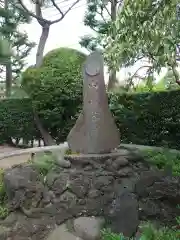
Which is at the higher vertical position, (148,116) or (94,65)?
(94,65)

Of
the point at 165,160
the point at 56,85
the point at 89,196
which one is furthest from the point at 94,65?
the point at 56,85

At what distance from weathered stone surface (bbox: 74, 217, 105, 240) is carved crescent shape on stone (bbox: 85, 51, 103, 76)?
6.68 feet

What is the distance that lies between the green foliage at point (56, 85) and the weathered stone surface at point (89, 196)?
4.95 m

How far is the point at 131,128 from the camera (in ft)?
28.4

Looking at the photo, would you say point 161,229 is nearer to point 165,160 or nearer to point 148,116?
point 165,160

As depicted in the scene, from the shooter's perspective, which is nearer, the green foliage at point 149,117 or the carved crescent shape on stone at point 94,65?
the carved crescent shape on stone at point 94,65

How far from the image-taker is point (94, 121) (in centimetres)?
507

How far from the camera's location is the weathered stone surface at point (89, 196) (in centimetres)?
389

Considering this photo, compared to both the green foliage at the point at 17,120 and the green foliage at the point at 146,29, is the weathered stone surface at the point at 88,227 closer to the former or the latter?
the green foliage at the point at 146,29

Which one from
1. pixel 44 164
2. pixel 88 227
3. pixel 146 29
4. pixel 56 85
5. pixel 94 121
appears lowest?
pixel 88 227

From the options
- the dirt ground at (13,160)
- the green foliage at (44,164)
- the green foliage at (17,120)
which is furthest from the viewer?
the green foliage at (17,120)

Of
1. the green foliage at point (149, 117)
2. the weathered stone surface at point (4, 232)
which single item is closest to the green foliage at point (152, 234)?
the weathered stone surface at point (4, 232)

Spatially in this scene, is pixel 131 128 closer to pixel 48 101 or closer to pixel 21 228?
pixel 48 101

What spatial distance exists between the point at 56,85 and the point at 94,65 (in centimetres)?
434
